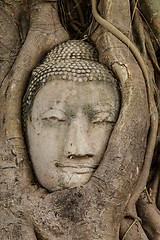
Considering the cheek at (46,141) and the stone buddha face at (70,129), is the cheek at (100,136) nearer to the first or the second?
the stone buddha face at (70,129)

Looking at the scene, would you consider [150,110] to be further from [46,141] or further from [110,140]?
[46,141]

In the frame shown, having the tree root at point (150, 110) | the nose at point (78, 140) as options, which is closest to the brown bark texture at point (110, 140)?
the tree root at point (150, 110)

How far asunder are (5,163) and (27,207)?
27 centimetres

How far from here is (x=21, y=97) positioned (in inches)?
81.6

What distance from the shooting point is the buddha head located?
1.83 meters

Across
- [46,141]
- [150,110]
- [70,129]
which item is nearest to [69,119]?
[70,129]

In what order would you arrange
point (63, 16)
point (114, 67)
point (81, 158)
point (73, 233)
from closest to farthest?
point (73, 233)
point (81, 158)
point (114, 67)
point (63, 16)

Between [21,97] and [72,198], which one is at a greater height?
[21,97]

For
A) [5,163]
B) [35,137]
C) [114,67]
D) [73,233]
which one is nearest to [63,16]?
[114,67]

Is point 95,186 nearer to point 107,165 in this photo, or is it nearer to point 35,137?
point 107,165

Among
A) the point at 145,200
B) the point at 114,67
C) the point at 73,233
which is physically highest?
the point at 114,67

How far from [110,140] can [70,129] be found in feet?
0.68

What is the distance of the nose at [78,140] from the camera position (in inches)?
71.2

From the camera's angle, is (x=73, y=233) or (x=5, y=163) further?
(x=5, y=163)
